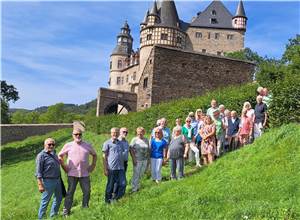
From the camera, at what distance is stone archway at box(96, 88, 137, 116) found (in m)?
41.9

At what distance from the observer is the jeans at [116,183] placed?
10406 mm

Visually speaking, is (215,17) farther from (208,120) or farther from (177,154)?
(177,154)

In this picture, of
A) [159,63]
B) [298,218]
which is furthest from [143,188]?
[159,63]

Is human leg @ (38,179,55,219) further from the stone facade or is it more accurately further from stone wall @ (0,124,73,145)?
the stone facade

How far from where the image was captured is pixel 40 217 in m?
9.73

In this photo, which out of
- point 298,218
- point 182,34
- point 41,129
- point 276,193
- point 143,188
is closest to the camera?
point 298,218

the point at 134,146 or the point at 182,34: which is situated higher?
the point at 182,34

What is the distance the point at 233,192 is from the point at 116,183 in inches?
102

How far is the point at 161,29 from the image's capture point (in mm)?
56094

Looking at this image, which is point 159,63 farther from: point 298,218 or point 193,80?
point 298,218

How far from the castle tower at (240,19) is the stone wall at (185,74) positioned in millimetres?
35710

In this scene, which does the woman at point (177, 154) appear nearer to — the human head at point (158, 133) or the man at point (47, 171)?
the human head at point (158, 133)

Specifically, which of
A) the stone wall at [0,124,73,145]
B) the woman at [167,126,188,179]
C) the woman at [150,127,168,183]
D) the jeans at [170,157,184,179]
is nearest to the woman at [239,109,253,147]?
the woman at [167,126,188,179]

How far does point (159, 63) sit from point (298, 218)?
28.6m
